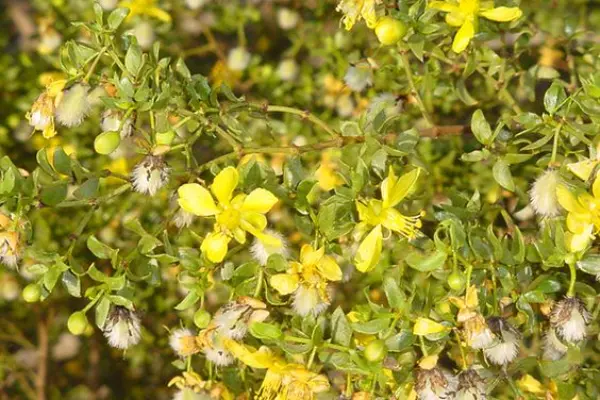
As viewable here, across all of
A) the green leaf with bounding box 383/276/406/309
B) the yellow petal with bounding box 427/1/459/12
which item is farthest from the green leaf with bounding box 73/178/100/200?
the yellow petal with bounding box 427/1/459/12

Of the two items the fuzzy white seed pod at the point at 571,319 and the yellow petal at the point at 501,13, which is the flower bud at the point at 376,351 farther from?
the yellow petal at the point at 501,13

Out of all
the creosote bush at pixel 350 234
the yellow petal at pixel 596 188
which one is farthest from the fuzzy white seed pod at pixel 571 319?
the yellow petal at pixel 596 188

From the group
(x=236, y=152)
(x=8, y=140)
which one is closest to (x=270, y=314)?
(x=236, y=152)

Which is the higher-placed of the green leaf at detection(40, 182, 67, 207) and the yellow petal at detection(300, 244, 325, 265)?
the green leaf at detection(40, 182, 67, 207)

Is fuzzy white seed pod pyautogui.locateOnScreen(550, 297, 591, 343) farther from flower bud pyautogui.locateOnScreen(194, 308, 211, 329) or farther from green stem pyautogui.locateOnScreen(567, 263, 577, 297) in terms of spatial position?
flower bud pyautogui.locateOnScreen(194, 308, 211, 329)

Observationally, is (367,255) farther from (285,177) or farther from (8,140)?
(8,140)

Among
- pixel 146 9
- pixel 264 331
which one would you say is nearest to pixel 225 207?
pixel 264 331
